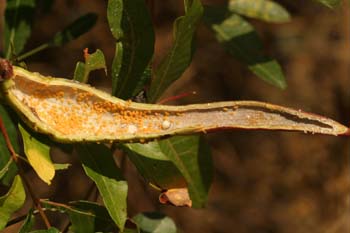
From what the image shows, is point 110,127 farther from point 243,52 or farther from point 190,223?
point 190,223

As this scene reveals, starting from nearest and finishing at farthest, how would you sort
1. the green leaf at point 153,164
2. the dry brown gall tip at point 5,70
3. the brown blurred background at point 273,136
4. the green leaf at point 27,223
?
the dry brown gall tip at point 5,70, the green leaf at point 27,223, the green leaf at point 153,164, the brown blurred background at point 273,136

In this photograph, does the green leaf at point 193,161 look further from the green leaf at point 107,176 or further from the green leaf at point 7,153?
the green leaf at point 7,153

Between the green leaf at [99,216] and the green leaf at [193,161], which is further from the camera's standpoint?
the green leaf at [193,161]

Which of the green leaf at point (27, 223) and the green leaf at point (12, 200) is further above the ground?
the green leaf at point (12, 200)

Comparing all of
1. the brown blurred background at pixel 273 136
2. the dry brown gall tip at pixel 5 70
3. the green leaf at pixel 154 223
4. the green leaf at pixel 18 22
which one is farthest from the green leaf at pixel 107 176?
the brown blurred background at pixel 273 136

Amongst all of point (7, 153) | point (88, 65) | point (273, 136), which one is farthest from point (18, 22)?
point (273, 136)

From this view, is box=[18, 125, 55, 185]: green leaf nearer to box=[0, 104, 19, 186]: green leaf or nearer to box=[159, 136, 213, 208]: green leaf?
box=[0, 104, 19, 186]: green leaf

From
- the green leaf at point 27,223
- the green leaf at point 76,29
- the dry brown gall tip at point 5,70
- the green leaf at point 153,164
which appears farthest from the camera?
the green leaf at point 76,29

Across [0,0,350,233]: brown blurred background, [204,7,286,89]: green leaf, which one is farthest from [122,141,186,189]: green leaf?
[0,0,350,233]: brown blurred background
